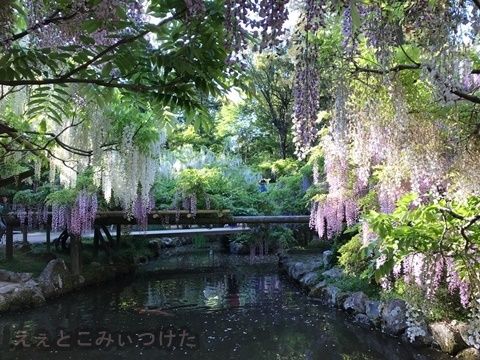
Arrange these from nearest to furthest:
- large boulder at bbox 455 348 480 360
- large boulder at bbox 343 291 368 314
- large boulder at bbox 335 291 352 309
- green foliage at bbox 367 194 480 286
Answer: green foliage at bbox 367 194 480 286 → large boulder at bbox 455 348 480 360 → large boulder at bbox 343 291 368 314 → large boulder at bbox 335 291 352 309

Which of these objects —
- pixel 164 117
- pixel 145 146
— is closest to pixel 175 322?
pixel 145 146

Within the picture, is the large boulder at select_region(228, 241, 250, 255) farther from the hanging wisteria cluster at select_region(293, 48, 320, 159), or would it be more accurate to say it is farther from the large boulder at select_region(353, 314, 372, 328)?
the hanging wisteria cluster at select_region(293, 48, 320, 159)

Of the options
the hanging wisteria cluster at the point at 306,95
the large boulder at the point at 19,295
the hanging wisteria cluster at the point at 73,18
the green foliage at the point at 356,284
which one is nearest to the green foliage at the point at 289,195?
the green foliage at the point at 356,284

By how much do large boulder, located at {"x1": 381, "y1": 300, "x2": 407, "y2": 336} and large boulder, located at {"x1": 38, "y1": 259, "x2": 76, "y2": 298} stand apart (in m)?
6.90

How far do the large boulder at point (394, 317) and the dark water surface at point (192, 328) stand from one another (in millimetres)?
170

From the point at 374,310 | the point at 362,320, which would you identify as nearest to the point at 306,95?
the point at 374,310

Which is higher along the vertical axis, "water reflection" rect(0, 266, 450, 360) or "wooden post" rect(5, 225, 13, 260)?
"wooden post" rect(5, 225, 13, 260)

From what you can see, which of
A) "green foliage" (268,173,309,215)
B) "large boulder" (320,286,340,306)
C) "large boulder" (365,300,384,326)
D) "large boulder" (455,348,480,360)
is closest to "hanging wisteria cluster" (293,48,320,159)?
"large boulder" (455,348,480,360)

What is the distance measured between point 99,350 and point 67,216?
4551mm

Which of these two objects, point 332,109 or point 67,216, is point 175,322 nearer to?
point 67,216

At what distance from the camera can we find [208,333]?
753 cm

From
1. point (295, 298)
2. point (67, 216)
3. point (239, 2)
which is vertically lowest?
point (295, 298)

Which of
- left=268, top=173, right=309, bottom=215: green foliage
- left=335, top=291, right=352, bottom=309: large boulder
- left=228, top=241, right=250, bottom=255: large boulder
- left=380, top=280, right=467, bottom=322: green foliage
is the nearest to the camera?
left=380, top=280, right=467, bottom=322: green foliage

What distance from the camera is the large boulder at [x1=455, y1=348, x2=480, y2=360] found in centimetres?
576
